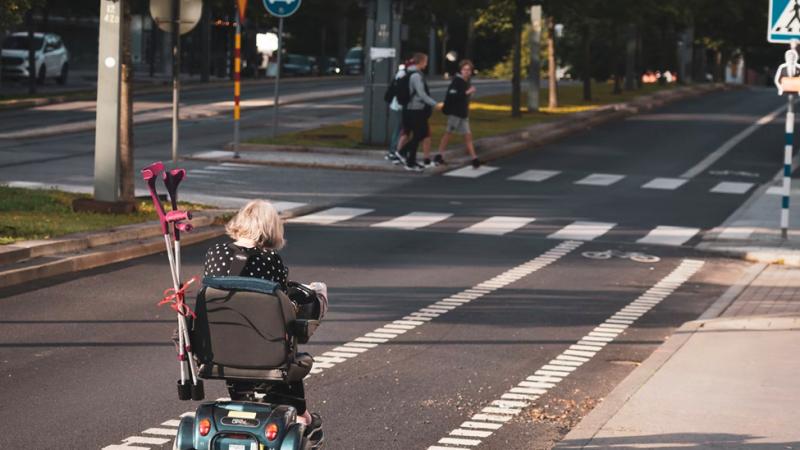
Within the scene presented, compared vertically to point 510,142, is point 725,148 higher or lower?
lower

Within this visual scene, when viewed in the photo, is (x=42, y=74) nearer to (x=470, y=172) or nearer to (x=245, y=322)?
(x=470, y=172)

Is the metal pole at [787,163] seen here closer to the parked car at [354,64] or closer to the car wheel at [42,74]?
the car wheel at [42,74]

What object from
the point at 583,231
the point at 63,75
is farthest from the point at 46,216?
the point at 63,75

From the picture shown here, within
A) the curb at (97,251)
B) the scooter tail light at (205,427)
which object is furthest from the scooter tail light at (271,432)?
the curb at (97,251)

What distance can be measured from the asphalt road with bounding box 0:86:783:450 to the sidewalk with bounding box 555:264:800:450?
0.32 meters

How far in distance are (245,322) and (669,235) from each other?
14.3m

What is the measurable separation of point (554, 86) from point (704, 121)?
5351mm

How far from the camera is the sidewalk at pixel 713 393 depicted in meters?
8.69

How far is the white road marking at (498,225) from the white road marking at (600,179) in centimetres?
581

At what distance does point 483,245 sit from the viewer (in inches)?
730

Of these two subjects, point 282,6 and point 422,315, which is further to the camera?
point 282,6

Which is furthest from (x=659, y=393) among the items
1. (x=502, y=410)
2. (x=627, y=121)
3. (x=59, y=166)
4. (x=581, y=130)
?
(x=627, y=121)

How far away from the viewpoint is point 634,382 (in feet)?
34.0

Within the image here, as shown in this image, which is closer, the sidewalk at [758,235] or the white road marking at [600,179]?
the sidewalk at [758,235]
